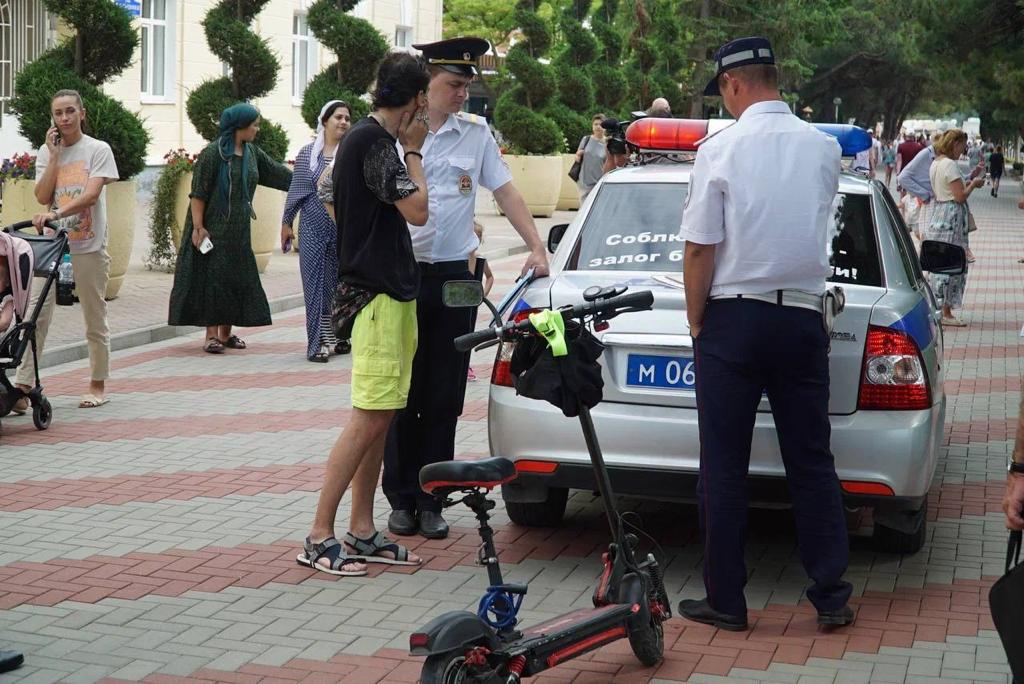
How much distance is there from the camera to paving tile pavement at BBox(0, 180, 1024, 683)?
470 cm

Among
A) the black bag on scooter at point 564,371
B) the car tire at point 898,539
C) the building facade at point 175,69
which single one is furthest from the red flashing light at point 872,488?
the building facade at point 175,69

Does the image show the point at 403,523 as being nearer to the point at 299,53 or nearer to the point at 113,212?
the point at 113,212

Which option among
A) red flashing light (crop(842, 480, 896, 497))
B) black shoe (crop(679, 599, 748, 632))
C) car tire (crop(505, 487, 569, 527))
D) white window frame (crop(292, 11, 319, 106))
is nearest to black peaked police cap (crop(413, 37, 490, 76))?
car tire (crop(505, 487, 569, 527))

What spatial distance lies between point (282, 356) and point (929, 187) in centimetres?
807

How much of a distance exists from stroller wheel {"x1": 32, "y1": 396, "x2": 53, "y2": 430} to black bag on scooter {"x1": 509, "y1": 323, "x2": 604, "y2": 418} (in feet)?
15.6

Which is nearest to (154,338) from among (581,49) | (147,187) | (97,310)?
(97,310)

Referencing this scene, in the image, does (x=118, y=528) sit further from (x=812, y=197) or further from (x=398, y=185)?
(x=812, y=197)

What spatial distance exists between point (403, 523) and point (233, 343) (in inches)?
231

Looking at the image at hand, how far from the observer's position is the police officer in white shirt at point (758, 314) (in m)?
4.79

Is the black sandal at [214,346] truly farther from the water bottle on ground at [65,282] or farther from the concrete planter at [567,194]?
the concrete planter at [567,194]

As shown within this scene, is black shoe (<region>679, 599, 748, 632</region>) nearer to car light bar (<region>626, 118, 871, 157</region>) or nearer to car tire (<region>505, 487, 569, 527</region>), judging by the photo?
car tire (<region>505, 487, 569, 527</region>)

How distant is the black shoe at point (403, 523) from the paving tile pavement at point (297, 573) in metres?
0.19

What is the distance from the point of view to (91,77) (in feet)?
48.3

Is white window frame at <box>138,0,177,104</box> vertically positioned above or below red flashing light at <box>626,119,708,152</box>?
above
